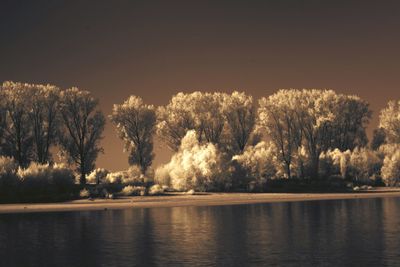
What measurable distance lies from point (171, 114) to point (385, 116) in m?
38.3

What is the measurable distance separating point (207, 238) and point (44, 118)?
5042 centimetres

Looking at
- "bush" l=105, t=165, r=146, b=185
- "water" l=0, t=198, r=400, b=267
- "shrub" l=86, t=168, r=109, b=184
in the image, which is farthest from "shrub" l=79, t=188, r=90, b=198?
"water" l=0, t=198, r=400, b=267

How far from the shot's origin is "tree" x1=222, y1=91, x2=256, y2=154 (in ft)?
302

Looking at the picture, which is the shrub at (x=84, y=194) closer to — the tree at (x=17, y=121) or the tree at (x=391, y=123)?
the tree at (x=17, y=121)

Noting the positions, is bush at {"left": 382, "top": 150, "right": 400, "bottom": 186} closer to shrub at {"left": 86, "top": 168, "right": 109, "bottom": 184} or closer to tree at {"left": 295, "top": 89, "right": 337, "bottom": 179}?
tree at {"left": 295, "top": 89, "right": 337, "bottom": 179}

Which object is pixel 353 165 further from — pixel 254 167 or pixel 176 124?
pixel 176 124

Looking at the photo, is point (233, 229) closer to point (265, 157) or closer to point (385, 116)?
point (265, 157)

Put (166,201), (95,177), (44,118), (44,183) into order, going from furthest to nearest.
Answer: (95,177) → (44,118) → (44,183) → (166,201)

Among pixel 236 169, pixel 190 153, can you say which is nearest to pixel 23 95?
pixel 190 153

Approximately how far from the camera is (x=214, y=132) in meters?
91.9

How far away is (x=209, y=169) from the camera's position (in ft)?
251

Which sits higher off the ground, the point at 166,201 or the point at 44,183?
the point at 44,183

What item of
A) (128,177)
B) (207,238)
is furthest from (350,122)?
(207,238)

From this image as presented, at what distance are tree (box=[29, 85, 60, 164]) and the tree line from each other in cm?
13
